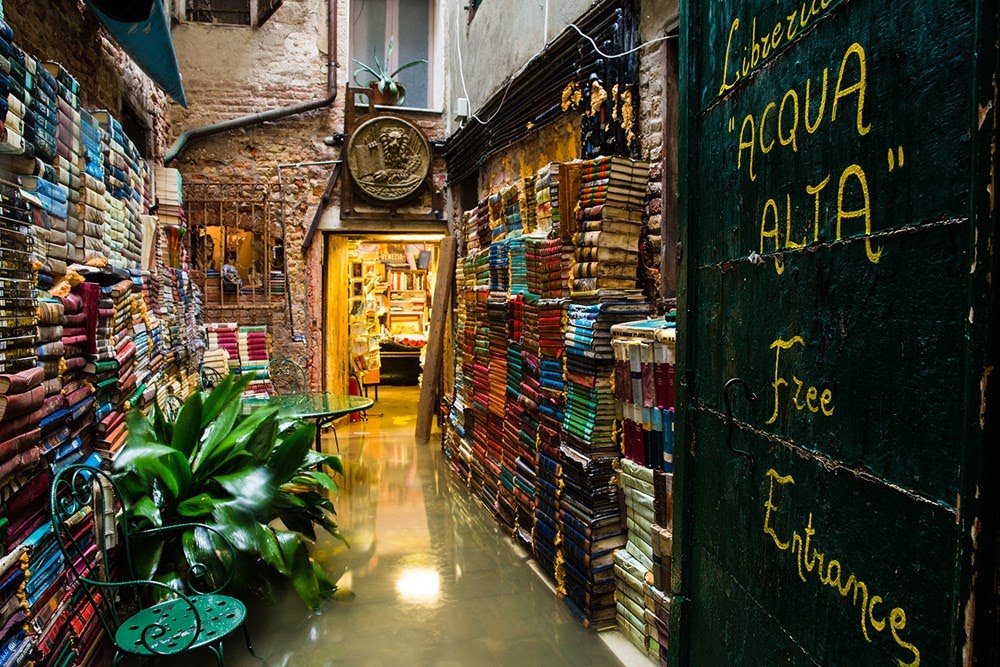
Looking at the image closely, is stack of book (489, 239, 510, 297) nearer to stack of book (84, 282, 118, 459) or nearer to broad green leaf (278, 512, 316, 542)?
broad green leaf (278, 512, 316, 542)

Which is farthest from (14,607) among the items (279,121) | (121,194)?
(279,121)

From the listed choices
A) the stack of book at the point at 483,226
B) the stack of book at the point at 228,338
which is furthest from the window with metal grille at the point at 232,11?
the stack of book at the point at 483,226

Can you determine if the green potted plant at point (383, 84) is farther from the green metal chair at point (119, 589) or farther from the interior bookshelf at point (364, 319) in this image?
the green metal chair at point (119, 589)

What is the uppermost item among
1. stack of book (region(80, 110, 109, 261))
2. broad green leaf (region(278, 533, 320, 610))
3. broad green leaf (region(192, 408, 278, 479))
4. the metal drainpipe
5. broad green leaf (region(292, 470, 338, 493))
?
the metal drainpipe

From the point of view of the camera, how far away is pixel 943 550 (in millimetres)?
894

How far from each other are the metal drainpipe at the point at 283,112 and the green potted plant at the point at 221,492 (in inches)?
183

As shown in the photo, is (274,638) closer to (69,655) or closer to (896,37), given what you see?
(69,655)

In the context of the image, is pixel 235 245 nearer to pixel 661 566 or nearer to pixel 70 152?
pixel 70 152

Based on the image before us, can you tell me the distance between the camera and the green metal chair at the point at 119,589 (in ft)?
7.56

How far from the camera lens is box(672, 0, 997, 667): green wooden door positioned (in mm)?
875

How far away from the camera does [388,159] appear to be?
7.95 m

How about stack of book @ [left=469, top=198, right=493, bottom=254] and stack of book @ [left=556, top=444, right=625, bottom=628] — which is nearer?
stack of book @ [left=556, top=444, right=625, bottom=628]

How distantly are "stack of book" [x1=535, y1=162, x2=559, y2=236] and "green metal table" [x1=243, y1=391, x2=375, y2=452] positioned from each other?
88.7 inches

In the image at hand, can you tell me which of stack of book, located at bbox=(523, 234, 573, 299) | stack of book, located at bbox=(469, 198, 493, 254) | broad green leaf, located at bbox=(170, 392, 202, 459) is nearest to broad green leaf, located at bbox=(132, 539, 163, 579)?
broad green leaf, located at bbox=(170, 392, 202, 459)
